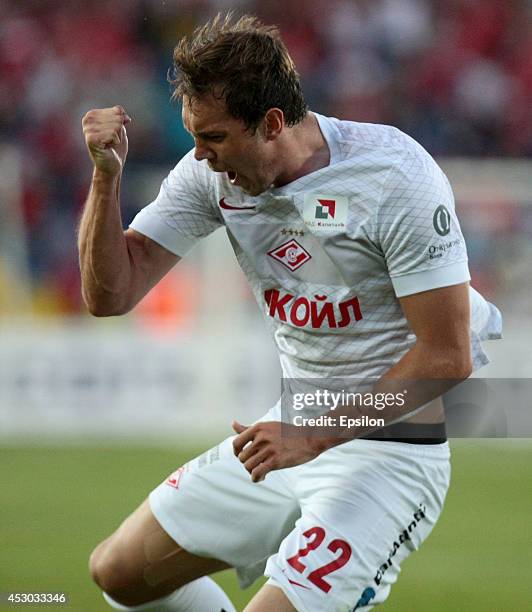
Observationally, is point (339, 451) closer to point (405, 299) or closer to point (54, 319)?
point (405, 299)

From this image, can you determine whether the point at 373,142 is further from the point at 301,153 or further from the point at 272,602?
the point at 272,602

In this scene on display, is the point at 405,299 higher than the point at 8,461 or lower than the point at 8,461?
higher

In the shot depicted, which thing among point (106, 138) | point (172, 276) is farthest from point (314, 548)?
point (172, 276)

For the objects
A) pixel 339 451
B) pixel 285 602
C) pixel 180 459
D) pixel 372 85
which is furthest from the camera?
pixel 372 85

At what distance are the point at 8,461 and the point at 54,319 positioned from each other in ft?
5.52

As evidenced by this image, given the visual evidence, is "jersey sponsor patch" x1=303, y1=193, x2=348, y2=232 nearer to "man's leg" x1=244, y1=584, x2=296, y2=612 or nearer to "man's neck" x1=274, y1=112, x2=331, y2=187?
"man's neck" x1=274, y1=112, x2=331, y2=187

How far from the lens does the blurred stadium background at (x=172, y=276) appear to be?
766 centimetres

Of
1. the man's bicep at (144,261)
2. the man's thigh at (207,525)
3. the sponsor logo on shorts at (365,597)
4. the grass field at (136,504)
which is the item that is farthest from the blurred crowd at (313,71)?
the sponsor logo on shorts at (365,597)

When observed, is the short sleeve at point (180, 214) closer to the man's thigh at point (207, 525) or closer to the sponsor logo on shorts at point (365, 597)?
the man's thigh at point (207, 525)

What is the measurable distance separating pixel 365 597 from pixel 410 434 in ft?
1.81

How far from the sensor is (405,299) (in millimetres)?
3820

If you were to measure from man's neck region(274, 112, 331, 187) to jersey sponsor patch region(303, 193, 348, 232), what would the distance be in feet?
0.32

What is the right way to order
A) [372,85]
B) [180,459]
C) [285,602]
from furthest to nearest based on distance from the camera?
[372,85], [180,459], [285,602]

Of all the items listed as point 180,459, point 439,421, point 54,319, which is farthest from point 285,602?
point 54,319
